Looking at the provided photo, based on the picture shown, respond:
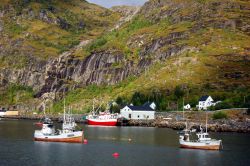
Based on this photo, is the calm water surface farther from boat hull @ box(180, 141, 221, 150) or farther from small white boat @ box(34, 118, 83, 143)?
small white boat @ box(34, 118, 83, 143)

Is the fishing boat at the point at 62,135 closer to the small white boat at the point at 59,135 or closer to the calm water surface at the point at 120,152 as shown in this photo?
the small white boat at the point at 59,135

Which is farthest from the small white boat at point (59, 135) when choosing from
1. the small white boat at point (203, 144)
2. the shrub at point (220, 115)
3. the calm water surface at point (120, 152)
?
the shrub at point (220, 115)

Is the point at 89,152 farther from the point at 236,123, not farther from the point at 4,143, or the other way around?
the point at 236,123

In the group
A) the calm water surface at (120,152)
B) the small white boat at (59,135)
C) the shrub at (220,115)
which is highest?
the shrub at (220,115)

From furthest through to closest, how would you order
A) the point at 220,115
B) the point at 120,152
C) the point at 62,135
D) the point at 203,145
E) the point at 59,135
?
the point at 220,115 < the point at 59,135 < the point at 62,135 < the point at 203,145 < the point at 120,152

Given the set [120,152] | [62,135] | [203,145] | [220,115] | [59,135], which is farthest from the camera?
[220,115]

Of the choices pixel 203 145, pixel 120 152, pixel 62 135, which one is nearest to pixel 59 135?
pixel 62 135

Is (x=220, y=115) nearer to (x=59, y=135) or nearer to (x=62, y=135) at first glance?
(x=62, y=135)

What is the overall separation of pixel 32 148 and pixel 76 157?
1760cm

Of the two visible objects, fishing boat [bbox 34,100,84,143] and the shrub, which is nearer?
fishing boat [bbox 34,100,84,143]

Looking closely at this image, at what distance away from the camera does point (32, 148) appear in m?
118

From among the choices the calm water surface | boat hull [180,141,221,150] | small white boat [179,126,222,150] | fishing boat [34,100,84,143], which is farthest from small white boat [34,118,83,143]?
boat hull [180,141,221,150]

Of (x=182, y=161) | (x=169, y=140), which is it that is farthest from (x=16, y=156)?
(x=169, y=140)

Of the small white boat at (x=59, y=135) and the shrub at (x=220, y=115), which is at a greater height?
the shrub at (x=220, y=115)
